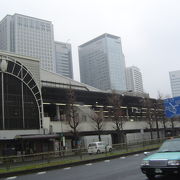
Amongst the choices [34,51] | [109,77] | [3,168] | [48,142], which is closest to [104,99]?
[48,142]

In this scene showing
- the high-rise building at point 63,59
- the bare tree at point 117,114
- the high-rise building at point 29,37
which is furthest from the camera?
the high-rise building at point 63,59

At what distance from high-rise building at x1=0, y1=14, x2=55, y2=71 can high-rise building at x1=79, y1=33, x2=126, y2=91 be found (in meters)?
20.7

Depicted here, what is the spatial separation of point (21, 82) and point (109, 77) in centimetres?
12053

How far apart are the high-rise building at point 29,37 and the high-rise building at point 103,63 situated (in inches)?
815

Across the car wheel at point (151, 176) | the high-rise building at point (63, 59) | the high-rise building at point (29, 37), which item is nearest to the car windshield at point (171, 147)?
the car wheel at point (151, 176)

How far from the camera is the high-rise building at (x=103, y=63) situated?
163238 millimetres

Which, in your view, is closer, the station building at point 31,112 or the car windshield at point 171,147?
the car windshield at point 171,147

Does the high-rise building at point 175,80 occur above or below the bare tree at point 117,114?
above

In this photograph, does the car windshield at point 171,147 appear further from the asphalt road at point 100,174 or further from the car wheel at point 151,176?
the car wheel at point 151,176

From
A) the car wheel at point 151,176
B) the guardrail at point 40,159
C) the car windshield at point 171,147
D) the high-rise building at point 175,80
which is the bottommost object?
the car wheel at point 151,176

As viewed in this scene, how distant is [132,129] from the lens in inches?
2413

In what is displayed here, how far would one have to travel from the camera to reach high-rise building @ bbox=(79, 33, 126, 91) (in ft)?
536

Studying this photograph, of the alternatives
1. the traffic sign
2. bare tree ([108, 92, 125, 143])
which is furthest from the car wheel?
bare tree ([108, 92, 125, 143])

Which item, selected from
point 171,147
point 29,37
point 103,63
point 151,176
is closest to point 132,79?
point 103,63
